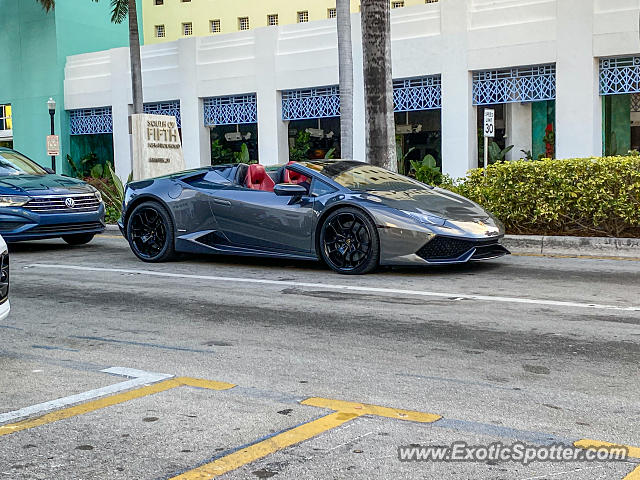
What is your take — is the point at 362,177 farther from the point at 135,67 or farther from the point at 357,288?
the point at 135,67

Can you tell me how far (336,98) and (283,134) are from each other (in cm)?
229

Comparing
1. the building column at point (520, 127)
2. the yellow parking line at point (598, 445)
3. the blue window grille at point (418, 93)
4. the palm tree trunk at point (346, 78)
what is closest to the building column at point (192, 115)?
the blue window grille at point (418, 93)

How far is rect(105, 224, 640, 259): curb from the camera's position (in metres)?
11.2

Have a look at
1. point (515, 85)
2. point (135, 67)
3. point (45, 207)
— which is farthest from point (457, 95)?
point (45, 207)

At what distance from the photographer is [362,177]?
1002 cm

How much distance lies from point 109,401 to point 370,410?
137 centimetres

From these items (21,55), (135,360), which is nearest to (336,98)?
(21,55)

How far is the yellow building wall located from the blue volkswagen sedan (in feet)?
148

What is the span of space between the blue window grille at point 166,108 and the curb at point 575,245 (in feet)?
54.7

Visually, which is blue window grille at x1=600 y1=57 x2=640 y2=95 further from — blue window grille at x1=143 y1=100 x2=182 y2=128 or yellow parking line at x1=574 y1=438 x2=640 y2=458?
yellow parking line at x1=574 y1=438 x2=640 y2=458

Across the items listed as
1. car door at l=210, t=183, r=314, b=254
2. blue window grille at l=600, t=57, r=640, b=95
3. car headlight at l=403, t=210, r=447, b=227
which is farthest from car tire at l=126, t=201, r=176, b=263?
blue window grille at l=600, t=57, r=640, b=95

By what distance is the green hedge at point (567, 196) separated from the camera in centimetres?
1156

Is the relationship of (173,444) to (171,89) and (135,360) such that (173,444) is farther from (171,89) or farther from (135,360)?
(171,89)

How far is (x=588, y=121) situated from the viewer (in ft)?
62.7
